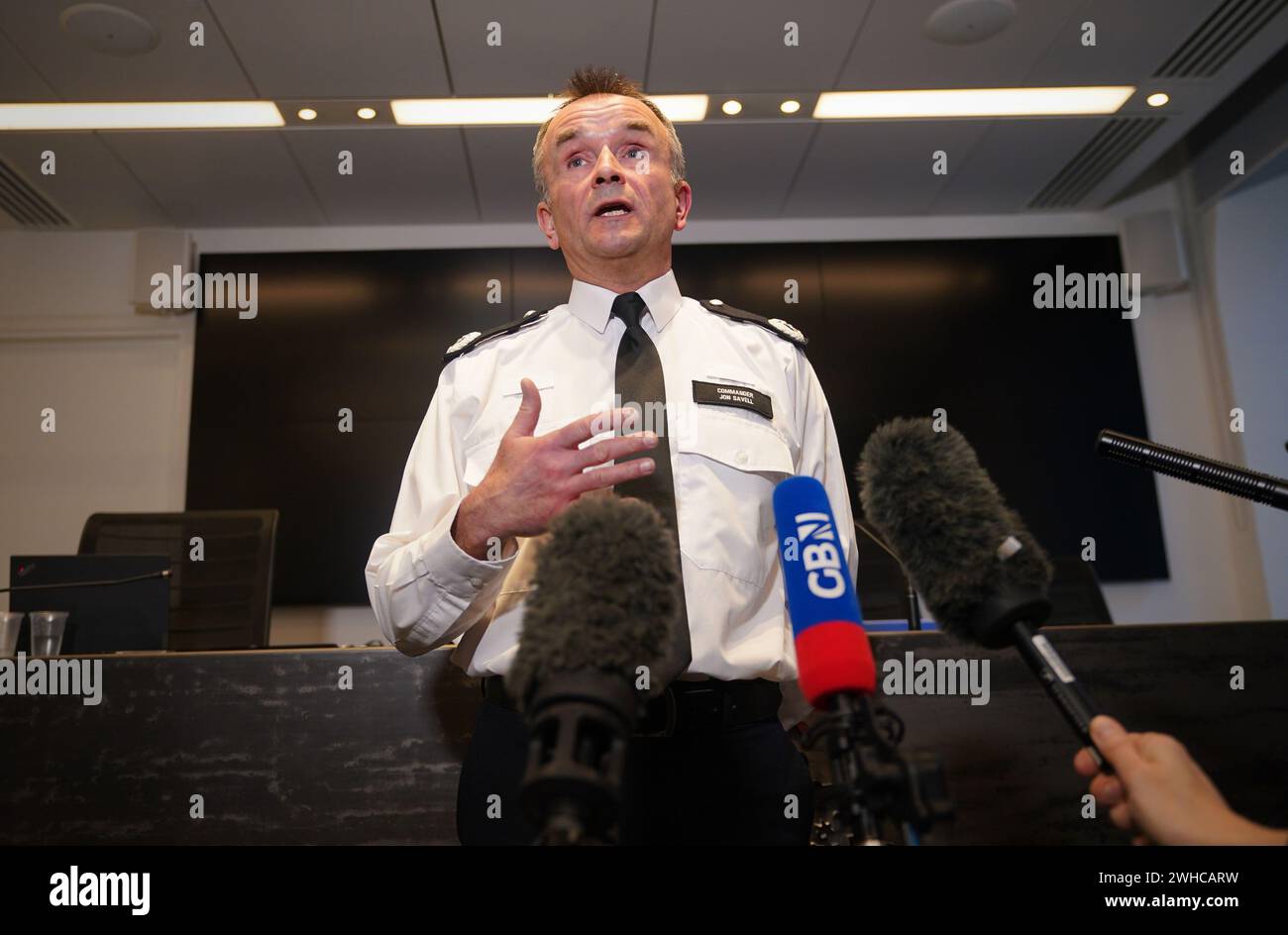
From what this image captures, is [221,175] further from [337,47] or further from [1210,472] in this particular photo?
[1210,472]

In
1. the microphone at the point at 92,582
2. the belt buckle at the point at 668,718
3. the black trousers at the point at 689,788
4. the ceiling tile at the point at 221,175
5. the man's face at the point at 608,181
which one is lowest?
the black trousers at the point at 689,788

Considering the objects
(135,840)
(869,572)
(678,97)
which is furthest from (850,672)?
(678,97)

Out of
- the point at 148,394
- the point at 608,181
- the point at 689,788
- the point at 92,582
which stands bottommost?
the point at 689,788

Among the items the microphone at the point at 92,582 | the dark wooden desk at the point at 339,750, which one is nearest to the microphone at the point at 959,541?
the dark wooden desk at the point at 339,750

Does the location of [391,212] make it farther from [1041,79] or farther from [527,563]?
[527,563]

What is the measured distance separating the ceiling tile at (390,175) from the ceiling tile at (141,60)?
421 mm

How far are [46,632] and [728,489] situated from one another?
6.13 feet

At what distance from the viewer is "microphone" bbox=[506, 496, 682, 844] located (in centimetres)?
36

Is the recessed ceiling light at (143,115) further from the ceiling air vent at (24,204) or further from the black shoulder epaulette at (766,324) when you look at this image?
the black shoulder epaulette at (766,324)

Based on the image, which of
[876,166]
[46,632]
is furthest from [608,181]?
[876,166]

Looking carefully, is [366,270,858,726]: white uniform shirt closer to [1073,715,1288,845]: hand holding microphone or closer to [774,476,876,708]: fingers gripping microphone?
[774,476,876,708]: fingers gripping microphone

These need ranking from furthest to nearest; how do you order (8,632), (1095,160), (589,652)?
(1095,160) → (8,632) → (589,652)

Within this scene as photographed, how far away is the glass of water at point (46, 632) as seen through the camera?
205 cm

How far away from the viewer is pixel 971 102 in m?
3.53
